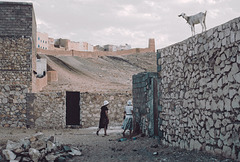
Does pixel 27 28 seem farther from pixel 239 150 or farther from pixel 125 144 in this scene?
pixel 239 150

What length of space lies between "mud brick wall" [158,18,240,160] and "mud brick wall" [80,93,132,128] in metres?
7.40

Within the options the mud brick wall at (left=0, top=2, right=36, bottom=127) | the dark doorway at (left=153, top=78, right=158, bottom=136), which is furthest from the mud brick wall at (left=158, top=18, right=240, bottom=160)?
the mud brick wall at (left=0, top=2, right=36, bottom=127)

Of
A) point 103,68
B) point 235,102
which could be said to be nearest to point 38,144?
point 235,102

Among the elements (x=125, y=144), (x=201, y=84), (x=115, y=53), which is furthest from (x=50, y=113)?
(x=115, y=53)

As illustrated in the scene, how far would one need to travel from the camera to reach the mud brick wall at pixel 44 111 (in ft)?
51.4

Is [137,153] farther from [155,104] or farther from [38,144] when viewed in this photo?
[38,144]

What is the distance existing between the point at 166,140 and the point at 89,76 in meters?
38.8

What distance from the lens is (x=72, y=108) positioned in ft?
52.4

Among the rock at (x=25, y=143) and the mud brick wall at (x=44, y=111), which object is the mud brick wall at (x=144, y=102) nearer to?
the rock at (x=25, y=143)

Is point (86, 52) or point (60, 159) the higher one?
point (86, 52)

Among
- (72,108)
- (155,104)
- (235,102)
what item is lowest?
(72,108)

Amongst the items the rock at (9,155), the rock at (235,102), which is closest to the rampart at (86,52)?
the rock at (9,155)

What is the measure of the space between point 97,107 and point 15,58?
17.1ft

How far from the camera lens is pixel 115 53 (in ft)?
233
